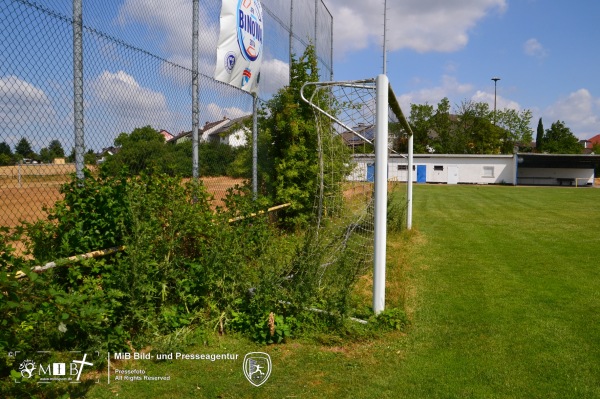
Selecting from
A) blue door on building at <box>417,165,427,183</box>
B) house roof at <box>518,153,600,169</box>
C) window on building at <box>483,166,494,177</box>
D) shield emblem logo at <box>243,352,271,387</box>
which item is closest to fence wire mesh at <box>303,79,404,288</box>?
shield emblem logo at <box>243,352,271,387</box>

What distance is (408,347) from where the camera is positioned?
4402mm

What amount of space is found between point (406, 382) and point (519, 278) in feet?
12.9

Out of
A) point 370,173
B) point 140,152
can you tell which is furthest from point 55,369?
point 370,173

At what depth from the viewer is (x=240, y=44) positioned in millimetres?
6926

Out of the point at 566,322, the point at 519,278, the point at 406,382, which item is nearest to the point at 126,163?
the point at 406,382

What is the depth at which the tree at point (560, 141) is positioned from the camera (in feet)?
225

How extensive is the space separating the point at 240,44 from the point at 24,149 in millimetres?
3831

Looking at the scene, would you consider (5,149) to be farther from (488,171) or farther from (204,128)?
(488,171)

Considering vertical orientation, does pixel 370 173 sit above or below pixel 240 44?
below

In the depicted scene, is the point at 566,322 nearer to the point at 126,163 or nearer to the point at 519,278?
the point at 519,278

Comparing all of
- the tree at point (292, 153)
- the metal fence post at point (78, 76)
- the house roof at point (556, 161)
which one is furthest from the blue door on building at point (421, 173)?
the metal fence post at point (78, 76)

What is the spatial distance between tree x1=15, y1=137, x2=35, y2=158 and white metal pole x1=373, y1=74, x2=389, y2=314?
3044 millimetres

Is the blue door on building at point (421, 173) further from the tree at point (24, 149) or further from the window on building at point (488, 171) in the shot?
the tree at point (24, 149)

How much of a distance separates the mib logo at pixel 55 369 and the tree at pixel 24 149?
58.1 inches
